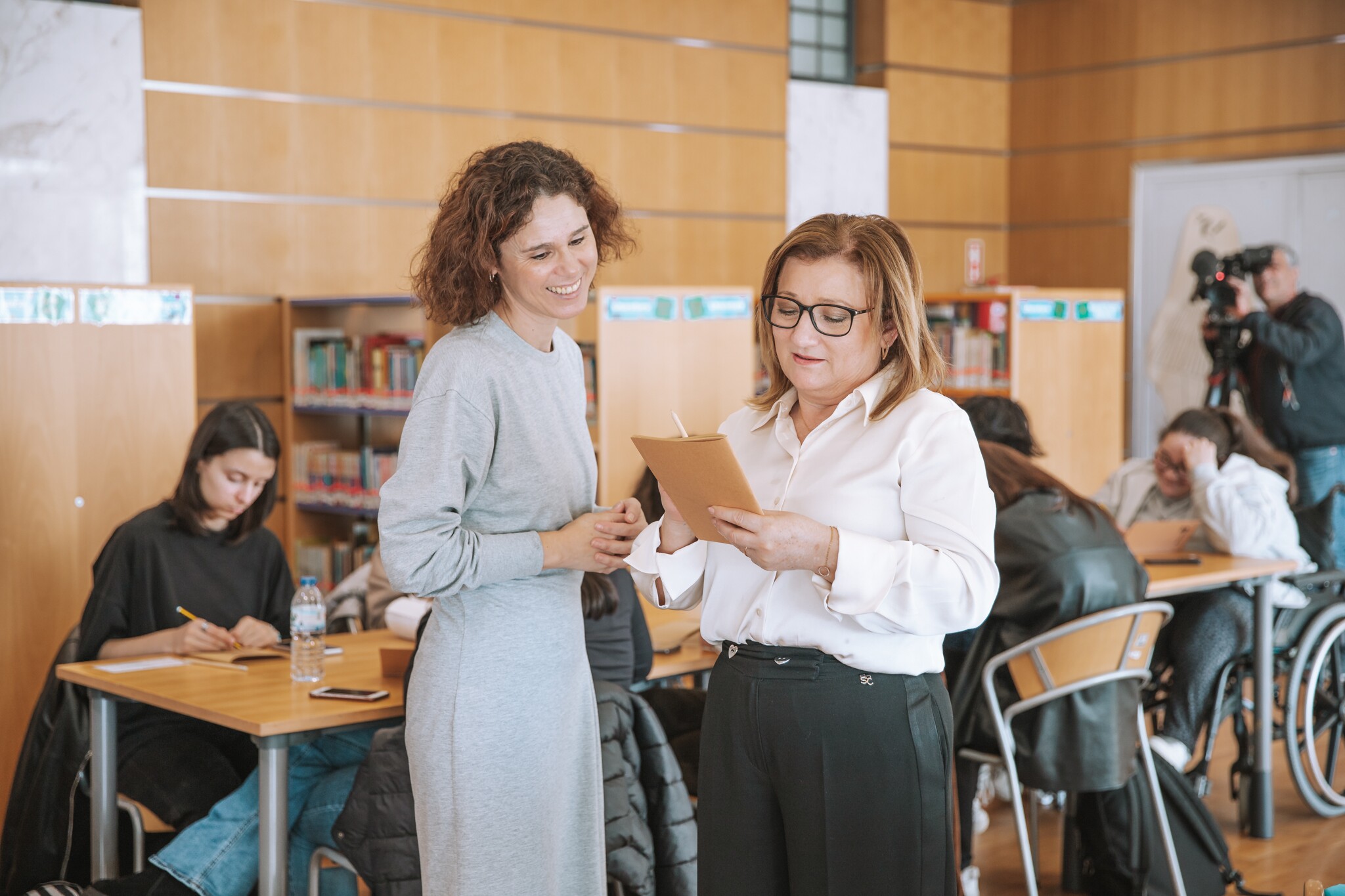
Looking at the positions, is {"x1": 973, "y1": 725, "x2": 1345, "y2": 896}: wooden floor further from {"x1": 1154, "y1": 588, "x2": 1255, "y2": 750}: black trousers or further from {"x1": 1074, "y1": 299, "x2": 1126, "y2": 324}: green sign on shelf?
{"x1": 1074, "y1": 299, "x2": 1126, "y2": 324}: green sign on shelf

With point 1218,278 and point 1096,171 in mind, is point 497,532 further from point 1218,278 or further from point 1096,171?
point 1096,171

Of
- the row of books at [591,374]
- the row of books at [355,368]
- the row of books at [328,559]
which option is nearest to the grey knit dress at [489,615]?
the row of books at [591,374]

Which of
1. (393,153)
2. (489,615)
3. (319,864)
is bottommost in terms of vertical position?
(319,864)

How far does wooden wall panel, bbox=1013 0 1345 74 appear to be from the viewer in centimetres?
772

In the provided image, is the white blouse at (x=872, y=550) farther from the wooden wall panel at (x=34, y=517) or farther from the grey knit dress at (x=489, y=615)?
the wooden wall panel at (x=34, y=517)

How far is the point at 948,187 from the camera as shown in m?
8.79

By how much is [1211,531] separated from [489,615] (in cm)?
299

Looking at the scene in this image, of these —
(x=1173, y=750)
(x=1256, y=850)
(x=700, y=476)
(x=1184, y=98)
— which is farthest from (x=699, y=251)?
(x=700, y=476)

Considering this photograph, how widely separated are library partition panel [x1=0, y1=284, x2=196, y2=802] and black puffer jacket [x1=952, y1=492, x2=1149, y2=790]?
9.12ft

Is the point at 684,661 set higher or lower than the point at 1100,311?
lower

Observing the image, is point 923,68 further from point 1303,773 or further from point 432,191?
point 1303,773

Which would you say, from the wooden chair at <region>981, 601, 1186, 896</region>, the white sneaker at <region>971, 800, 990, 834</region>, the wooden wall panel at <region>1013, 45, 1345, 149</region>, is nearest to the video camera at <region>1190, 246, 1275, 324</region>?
the wooden wall panel at <region>1013, 45, 1345, 149</region>

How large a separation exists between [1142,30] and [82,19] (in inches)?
243

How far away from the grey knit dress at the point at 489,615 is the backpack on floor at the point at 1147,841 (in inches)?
67.9
